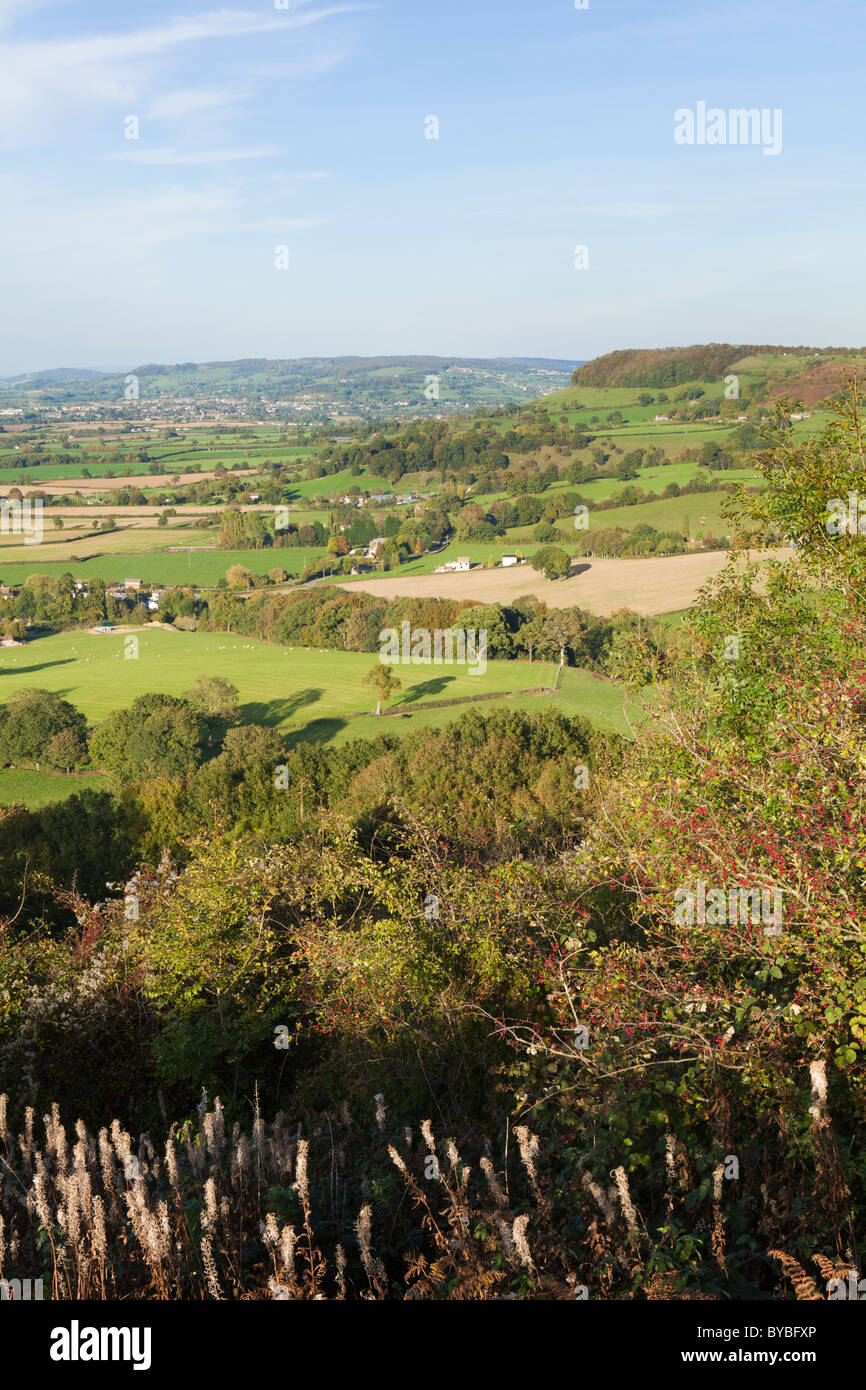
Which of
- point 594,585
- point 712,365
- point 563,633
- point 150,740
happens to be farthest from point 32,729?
point 712,365

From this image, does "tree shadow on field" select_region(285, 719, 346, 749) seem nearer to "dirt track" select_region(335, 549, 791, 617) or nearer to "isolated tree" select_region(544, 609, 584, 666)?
"isolated tree" select_region(544, 609, 584, 666)

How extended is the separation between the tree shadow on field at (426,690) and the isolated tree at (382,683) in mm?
1128

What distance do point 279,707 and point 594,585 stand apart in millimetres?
36056

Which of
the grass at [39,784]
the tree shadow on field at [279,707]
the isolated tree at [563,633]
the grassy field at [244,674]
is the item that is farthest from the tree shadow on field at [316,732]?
the isolated tree at [563,633]

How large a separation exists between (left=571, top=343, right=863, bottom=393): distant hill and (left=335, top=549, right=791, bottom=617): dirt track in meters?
71.8

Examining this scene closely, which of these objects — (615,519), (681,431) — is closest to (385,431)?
(681,431)

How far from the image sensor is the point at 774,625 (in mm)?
12594

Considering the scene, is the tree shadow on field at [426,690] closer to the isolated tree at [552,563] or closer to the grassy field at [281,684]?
the grassy field at [281,684]

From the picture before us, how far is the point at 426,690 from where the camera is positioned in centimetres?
6481

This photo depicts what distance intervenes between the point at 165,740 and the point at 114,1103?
133ft

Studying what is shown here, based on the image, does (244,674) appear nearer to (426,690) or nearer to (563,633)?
(426,690)

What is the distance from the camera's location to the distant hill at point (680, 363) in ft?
505

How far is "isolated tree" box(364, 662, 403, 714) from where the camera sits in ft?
200

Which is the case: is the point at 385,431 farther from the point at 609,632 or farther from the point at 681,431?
the point at 609,632
